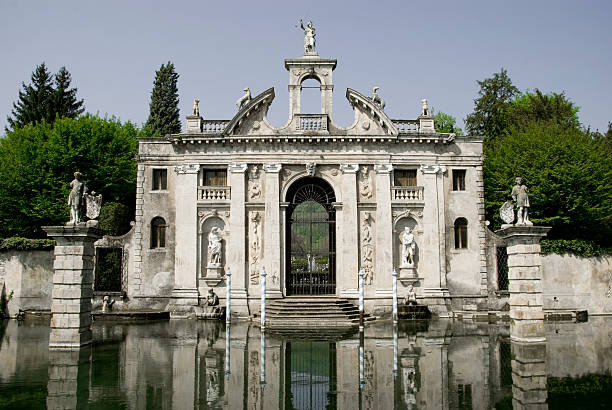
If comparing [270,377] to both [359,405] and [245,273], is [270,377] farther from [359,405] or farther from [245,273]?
[245,273]

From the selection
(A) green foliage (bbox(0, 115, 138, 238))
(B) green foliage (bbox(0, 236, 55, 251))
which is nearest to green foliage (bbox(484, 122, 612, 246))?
(A) green foliage (bbox(0, 115, 138, 238))

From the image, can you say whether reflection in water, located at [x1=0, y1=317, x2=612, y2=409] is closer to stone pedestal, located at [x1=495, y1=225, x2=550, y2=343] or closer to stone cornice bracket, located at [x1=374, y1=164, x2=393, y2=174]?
stone pedestal, located at [x1=495, y1=225, x2=550, y2=343]

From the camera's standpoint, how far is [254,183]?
24.6 meters

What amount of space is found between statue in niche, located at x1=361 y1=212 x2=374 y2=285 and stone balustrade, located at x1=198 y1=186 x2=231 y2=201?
6768 millimetres

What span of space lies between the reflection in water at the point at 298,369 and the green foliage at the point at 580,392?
0.34ft

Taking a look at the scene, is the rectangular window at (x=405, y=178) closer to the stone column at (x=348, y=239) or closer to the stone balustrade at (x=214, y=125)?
the stone column at (x=348, y=239)

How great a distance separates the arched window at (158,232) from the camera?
24.9 m

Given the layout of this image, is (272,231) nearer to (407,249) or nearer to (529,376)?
(407,249)

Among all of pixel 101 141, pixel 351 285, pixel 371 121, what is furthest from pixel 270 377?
pixel 101 141

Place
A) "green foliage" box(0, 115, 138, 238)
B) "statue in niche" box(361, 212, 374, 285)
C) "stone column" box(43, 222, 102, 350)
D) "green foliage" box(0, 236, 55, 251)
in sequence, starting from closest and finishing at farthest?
"stone column" box(43, 222, 102, 350) < "statue in niche" box(361, 212, 374, 285) < "green foliage" box(0, 236, 55, 251) < "green foliage" box(0, 115, 138, 238)

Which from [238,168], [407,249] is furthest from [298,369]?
[238,168]

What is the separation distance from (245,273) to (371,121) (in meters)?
9.67

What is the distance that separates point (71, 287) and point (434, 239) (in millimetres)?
16125

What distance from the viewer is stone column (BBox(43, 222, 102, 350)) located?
1495cm
